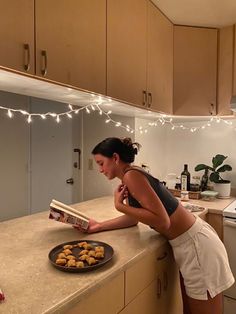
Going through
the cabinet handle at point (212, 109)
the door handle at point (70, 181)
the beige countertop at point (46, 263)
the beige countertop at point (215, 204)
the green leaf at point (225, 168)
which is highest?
the cabinet handle at point (212, 109)

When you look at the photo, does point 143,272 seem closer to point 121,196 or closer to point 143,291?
point 143,291

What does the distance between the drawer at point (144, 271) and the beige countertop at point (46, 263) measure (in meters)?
0.04

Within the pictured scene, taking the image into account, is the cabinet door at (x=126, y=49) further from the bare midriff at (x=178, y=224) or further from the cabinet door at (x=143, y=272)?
the cabinet door at (x=143, y=272)

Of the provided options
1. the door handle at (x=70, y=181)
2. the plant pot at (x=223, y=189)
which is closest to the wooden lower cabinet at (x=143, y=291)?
the plant pot at (x=223, y=189)

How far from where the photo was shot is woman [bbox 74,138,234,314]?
4.29ft

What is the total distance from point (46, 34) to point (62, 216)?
0.85 meters

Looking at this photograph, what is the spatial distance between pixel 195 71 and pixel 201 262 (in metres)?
1.70

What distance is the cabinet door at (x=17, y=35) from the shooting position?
1.07 meters

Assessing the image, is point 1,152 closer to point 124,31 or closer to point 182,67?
point 124,31

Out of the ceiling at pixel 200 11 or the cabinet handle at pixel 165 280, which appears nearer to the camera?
the cabinet handle at pixel 165 280

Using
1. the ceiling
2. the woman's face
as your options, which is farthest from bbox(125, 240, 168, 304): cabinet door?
the ceiling

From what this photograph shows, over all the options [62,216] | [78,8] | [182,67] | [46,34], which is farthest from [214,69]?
[62,216]

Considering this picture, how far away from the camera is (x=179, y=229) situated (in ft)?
4.64

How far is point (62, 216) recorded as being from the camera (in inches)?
55.7
